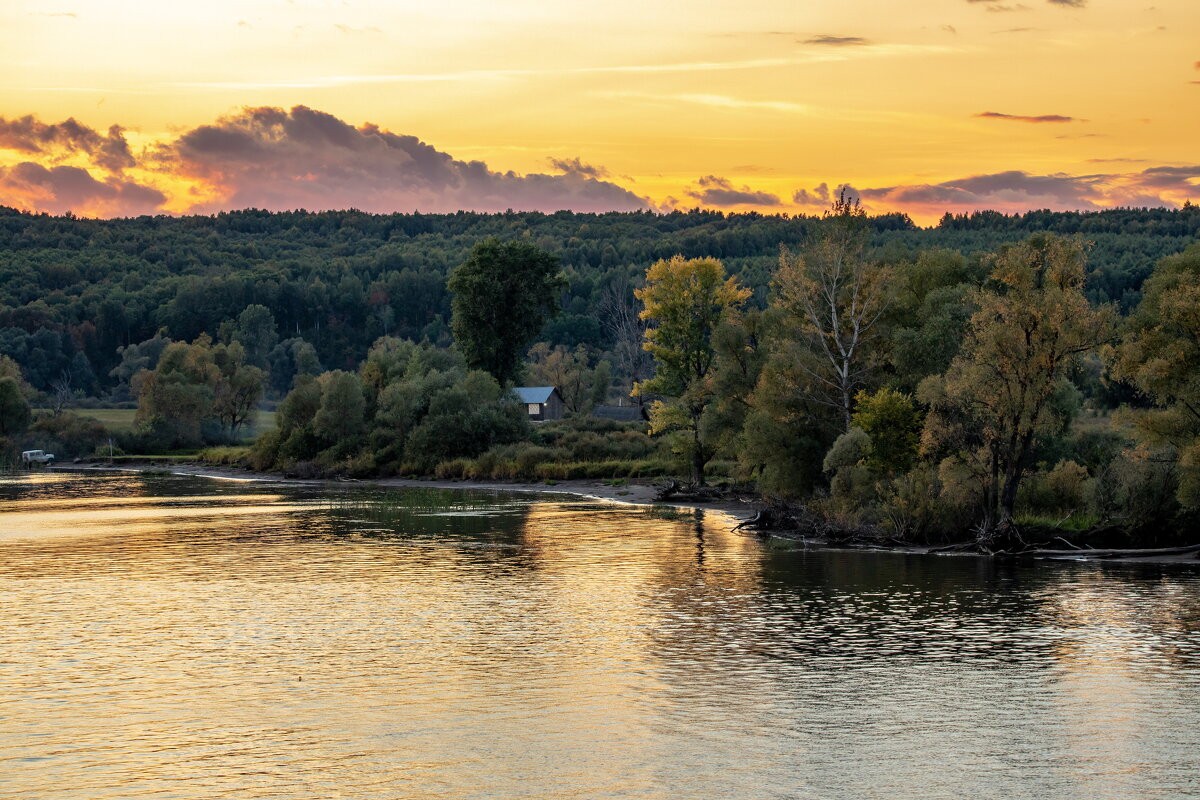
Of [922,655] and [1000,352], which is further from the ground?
[1000,352]

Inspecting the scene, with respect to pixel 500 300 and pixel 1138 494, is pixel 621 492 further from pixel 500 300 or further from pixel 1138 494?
pixel 1138 494

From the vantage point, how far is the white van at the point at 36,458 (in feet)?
400

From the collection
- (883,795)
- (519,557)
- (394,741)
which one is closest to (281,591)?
(519,557)

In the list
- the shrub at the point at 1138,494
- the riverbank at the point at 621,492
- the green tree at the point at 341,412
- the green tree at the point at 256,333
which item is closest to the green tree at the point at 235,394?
the riverbank at the point at 621,492

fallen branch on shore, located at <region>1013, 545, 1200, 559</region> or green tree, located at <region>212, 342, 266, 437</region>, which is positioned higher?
green tree, located at <region>212, 342, 266, 437</region>

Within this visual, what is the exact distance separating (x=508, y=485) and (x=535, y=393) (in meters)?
45.9

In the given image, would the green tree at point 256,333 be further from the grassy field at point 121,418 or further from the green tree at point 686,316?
the green tree at point 686,316

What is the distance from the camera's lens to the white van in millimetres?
121875

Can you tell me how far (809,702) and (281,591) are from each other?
21036 millimetres

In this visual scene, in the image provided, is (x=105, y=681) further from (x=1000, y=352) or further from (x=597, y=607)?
(x=1000, y=352)

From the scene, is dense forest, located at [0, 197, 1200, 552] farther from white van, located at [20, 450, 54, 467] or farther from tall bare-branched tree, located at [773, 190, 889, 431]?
white van, located at [20, 450, 54, 467]

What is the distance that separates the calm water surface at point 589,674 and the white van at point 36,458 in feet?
256

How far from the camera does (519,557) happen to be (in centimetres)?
4769

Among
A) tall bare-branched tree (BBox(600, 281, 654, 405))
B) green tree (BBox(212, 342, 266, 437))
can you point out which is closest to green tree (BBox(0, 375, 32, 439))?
green tree (BBox(212, 342, 266, 437))
